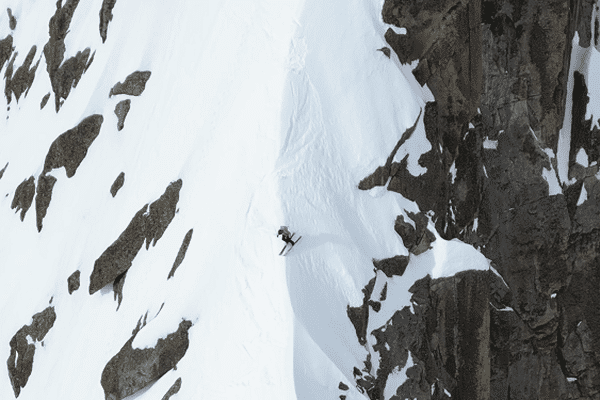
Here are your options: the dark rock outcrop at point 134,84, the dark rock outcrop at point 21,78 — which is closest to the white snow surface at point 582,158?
the dark rock outcrop at point 134,84

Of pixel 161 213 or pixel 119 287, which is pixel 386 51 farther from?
pixel 119 287

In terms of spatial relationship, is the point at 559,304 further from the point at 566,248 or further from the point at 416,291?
the point at 416,291

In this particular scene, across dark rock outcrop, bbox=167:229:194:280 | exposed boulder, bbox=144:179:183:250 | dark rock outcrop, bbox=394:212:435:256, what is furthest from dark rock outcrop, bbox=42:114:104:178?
dark rock outcrop, bbox=394:212:435:256

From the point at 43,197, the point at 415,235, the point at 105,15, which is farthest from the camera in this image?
the point at 105,15

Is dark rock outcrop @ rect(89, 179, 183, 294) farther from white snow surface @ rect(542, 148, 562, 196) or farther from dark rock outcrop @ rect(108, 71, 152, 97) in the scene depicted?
white snow surface @ rect(542, 148, 562, 196)

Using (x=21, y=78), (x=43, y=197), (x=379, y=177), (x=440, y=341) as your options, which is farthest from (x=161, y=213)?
(x=21, y=78)

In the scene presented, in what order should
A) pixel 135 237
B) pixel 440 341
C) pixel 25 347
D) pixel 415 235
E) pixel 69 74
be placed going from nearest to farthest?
pixel 440 341 < pixel 415 235 < pixel 135 237 < pixel 25 347 < pixel 69 74
